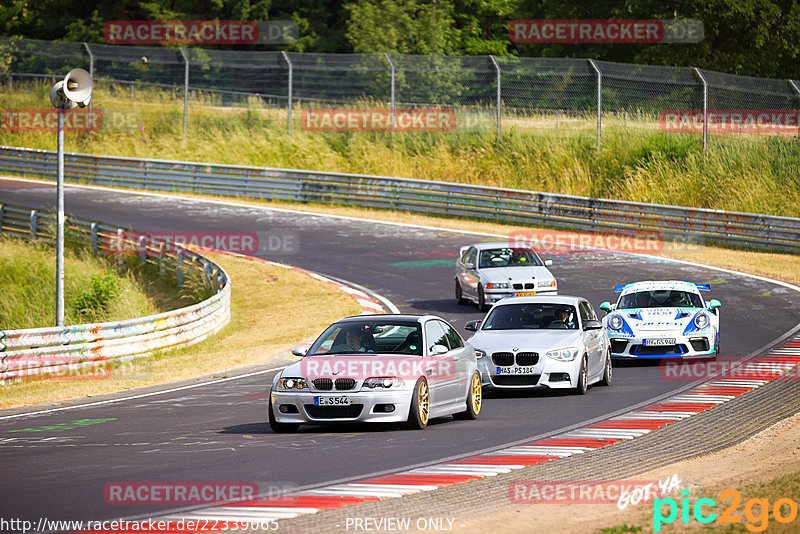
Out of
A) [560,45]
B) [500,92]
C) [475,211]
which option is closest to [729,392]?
[475,211]

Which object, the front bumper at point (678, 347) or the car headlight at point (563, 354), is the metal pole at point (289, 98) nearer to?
the front bumper at point (678, 347)

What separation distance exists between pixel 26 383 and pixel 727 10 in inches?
1728

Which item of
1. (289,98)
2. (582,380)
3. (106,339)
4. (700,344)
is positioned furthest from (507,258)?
(289,98)

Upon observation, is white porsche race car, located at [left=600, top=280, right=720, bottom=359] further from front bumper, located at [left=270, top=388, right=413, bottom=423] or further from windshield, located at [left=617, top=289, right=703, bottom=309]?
front bumper, located at [left=270, top=388, right=413, bottom=423]

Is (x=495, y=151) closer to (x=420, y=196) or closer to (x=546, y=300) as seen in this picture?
(x=420, y=196)

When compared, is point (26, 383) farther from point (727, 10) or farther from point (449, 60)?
point (727, 10)

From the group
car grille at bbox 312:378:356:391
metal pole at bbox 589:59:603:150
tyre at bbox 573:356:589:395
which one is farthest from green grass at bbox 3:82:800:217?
car grille at bbox 312:378:356:391

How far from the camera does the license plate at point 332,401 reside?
12.3m

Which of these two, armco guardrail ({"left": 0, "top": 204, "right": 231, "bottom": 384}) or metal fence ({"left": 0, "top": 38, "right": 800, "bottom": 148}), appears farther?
metal fence ({"left": 0, "top": 38, "right": 800, "bottom": 148})

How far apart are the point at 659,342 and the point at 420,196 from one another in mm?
21055

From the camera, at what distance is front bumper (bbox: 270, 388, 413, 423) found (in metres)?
12.3
